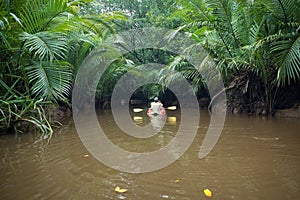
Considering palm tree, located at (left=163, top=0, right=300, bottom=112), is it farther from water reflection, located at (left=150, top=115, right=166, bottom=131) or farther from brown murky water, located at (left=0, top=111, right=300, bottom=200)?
brown murky water, located at (left=0, top=111, right=300, bottom=200)

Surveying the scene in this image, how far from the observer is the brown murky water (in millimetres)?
1947

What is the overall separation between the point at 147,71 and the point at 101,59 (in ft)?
13.7

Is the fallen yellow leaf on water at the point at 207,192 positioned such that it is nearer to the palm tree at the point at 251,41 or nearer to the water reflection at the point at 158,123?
the water reflection at the point at 158,123

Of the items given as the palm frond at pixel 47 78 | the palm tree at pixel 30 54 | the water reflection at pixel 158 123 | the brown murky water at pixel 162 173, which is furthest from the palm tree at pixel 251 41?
the palm frond at pixel 47 78

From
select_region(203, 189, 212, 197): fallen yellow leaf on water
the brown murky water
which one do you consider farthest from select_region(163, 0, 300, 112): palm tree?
select_region(203, 189, 212, 197): fallen yellow leaf on water

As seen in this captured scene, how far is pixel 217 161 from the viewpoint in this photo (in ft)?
9.04

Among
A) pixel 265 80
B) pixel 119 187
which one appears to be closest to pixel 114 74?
pixel 265 80

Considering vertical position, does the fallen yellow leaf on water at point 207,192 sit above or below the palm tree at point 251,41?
below

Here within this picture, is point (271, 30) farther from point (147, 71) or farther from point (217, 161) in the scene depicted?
point (147, 71)

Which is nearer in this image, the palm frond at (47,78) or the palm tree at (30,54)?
the palm tree at (30,54)

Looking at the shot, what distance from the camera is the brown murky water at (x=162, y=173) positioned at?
1.95m

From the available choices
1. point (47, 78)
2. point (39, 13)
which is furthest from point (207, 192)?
point (39, 13)

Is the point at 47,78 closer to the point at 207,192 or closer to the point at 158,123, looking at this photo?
the point at 158,123

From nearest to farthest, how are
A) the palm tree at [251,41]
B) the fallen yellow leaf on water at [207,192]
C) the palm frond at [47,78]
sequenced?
1. the fallen yellow leaf on water at [207,192]
2. the palm frond at [47,78]
3. the palm tree at [251,41]
